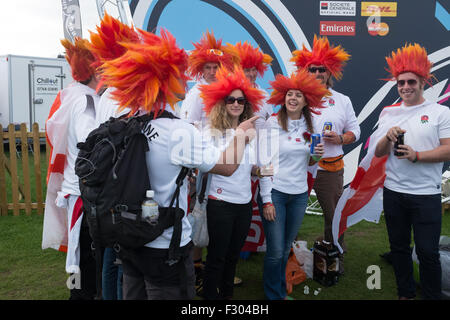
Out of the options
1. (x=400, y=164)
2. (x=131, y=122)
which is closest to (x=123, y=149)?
(x=131, y=122)

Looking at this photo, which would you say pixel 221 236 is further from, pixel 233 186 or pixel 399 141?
pixel 399 141

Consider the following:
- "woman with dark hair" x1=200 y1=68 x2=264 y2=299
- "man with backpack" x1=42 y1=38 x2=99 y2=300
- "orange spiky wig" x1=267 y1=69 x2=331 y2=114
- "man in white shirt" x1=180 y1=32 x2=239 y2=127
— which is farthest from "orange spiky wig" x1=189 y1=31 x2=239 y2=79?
"man with backpack" x1=42 y1=38 x2=99 y2=300

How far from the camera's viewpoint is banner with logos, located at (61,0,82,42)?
636 centimetres

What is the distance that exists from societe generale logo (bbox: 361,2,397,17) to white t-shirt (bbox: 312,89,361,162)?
280 cm

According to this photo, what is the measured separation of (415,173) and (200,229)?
1.87m

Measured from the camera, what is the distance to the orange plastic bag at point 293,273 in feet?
12.4

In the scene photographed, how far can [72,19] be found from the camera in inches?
253

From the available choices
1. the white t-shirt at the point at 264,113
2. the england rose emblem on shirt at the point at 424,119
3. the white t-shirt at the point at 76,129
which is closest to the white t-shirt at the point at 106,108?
the white t-shirt at the point at 76,129

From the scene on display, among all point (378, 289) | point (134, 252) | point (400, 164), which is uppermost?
point (400, 164)

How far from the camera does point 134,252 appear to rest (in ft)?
6.39

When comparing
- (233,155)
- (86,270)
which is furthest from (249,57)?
(86,270)
